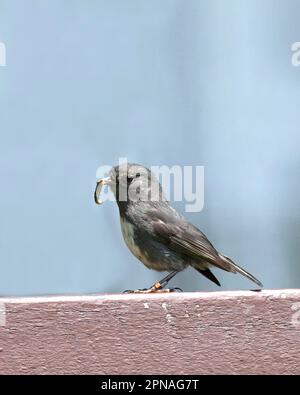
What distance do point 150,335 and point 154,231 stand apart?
56.0 inches

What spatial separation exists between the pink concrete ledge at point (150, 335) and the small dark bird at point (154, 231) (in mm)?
1284

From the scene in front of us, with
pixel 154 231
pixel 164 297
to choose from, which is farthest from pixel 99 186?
pixel 164 297

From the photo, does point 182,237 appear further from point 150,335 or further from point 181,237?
point 150,335

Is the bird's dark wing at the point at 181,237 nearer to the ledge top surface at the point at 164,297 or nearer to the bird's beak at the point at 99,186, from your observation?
the bird's beak at the point at 99,186

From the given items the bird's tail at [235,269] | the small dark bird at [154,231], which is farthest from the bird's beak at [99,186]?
the bird's tail at [235,269]

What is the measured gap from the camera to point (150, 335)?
60.5 inches

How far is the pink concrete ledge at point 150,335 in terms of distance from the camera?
1519 mm

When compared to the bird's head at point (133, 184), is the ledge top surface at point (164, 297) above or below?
below

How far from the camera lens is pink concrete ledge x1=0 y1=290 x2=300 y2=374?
1519mm

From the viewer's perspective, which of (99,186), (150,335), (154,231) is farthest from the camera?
(154,231)

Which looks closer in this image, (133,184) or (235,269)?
(235,269)

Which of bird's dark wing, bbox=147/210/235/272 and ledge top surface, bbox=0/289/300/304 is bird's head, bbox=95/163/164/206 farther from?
ledge top surface, bbox=0/289/300/304
